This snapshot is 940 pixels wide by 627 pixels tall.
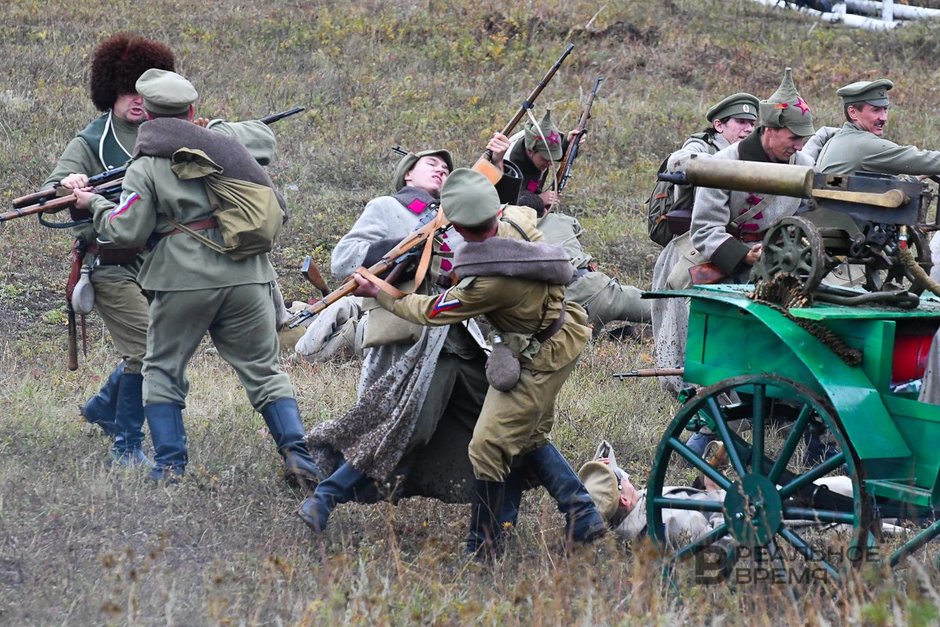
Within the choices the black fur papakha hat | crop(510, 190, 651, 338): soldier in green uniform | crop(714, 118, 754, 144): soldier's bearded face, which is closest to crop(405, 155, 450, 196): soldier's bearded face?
the black fur papakha hat

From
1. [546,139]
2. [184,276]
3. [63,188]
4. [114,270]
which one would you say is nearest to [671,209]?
[546,139]

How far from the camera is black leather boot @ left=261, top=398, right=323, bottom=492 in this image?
6113 mm

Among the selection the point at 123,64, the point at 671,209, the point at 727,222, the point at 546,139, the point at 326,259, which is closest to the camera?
the point at 123,64

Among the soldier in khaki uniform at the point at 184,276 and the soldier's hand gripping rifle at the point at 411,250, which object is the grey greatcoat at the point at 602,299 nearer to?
the soldier in khaki uniform at the point at 184,276

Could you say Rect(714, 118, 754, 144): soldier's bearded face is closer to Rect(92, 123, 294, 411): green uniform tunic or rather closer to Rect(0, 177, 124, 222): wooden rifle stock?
Rect(92, 123, 294, 411): green uniform tunic

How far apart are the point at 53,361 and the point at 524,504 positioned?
3949 millimetres

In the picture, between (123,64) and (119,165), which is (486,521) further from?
(123,64)

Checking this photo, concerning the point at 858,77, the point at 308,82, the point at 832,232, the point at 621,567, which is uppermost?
the point at 832,232

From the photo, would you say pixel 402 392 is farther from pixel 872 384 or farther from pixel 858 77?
pixel 858 77

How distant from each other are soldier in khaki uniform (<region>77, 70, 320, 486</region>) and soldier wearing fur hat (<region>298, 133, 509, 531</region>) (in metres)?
0.51

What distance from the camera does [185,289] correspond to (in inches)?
235

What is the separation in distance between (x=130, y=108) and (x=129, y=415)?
1550 millimetres

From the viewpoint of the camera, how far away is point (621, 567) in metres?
5.10

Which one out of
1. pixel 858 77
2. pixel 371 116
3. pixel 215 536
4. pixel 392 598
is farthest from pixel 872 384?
pixel 858 77
